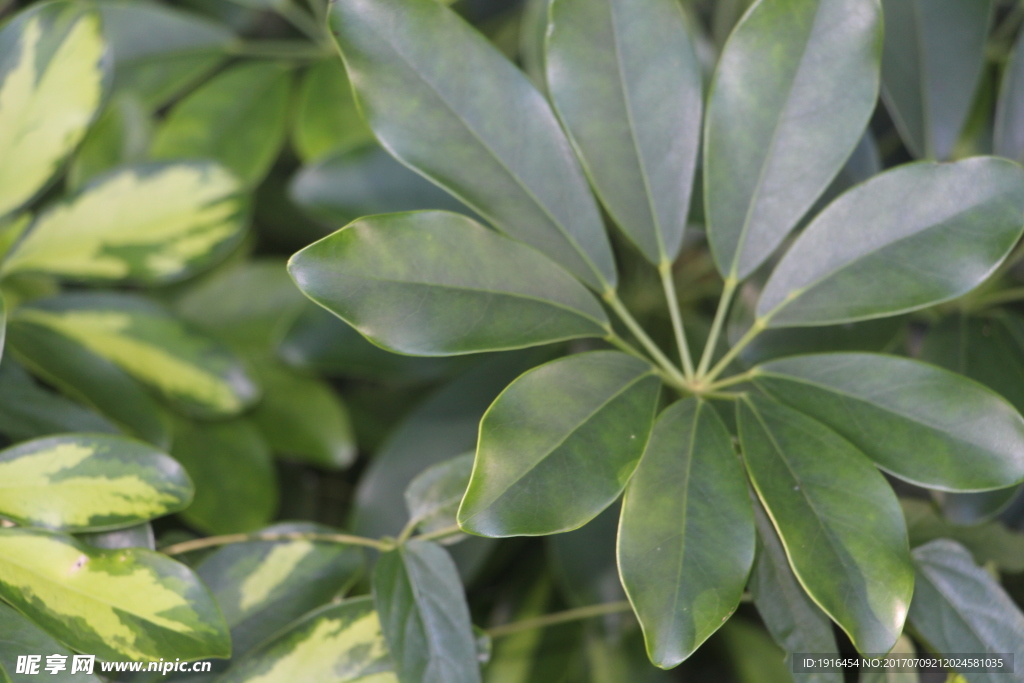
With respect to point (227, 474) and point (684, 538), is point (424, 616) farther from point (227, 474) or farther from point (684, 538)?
point (227, 474)

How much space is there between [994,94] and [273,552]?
98cm

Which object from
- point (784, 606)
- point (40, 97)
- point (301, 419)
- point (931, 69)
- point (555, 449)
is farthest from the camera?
point (301, 419)

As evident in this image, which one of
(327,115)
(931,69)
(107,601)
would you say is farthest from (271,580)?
(931,69)

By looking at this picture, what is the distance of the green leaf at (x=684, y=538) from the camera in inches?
18.0

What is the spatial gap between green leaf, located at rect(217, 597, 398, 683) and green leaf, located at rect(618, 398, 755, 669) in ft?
0.80

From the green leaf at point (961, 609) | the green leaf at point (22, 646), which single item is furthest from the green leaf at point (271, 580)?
the green leaf at point (961, 609)

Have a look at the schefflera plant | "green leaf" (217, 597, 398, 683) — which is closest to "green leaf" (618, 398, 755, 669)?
the schefflera plant

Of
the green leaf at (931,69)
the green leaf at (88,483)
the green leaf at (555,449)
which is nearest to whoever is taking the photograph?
the green leaf at (555,449)

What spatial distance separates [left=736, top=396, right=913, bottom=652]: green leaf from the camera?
472 mm

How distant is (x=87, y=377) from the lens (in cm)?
73

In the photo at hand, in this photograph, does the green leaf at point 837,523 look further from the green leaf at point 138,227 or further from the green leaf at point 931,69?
the green leaf at point 138,227

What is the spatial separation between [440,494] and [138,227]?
0.44 m

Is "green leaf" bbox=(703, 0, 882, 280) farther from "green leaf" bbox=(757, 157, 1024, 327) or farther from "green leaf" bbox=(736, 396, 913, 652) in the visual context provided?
"green leaf" bbox=(736, 396, 913, 652)

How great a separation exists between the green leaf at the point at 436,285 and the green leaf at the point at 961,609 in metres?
0.36
